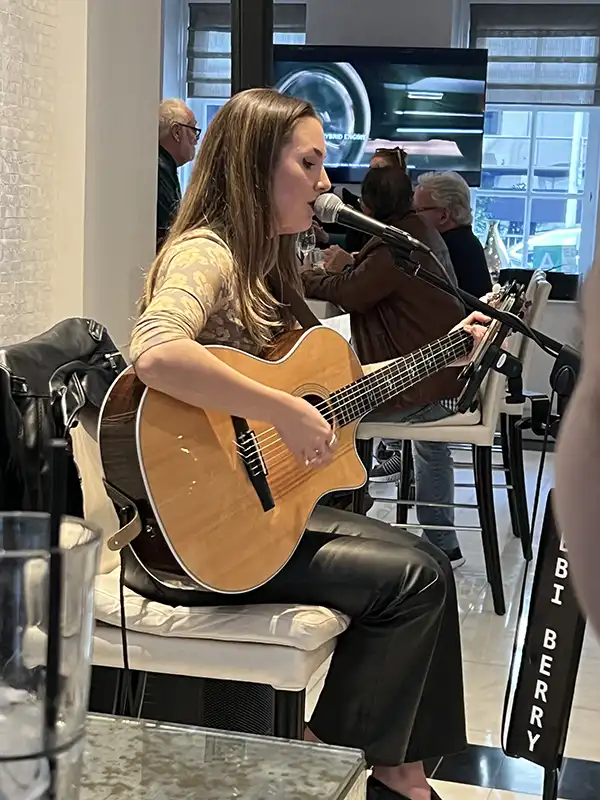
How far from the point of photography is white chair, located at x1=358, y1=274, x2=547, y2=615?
288 cm

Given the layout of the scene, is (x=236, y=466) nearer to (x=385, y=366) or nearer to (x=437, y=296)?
(x=385, y=366)

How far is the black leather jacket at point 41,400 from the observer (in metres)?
1.51

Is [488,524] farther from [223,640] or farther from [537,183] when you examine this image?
[537,183]

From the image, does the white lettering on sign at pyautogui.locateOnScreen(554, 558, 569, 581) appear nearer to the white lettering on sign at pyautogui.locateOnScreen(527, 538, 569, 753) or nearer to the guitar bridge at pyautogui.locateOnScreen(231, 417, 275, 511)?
the white lettering on sign at pyautogui.locateOnScreen(527, 538, 569, 753)

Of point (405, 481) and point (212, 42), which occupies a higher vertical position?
point (212, 42)

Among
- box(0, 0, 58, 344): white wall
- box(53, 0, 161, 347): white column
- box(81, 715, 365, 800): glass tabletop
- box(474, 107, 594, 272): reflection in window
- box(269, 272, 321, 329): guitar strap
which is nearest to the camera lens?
box(81, 715, 365, 800): glass tabletop

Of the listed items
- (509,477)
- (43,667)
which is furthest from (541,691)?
(509,477)

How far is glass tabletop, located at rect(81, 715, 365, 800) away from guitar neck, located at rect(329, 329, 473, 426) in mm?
783

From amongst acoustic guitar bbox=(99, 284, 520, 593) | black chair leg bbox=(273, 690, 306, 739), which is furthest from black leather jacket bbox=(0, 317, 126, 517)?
black chair leg bbox=(273, 690, 306, 739)

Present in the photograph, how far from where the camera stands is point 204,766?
1.04 m

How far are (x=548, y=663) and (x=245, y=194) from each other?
34.8 inches

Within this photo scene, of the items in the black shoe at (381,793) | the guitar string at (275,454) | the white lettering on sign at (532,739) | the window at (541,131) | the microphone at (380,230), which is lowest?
the black shoe at (381,793)

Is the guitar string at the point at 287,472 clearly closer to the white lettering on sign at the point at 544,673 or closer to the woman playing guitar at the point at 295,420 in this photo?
the woman playing guitar at the point at 295,420

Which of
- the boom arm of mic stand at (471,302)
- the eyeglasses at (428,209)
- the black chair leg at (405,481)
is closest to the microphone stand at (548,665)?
the boom arm of mic stand at (471,302)
